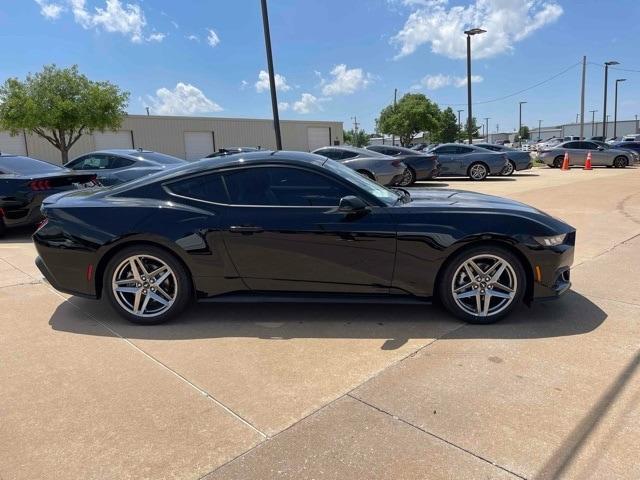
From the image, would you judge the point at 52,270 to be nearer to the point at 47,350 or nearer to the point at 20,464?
the point at 47,350

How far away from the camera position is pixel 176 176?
415 centimetres

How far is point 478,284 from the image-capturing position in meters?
3.90

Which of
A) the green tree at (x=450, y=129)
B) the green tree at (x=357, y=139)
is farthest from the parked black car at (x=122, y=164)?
the green tree at (x=357, y=139)

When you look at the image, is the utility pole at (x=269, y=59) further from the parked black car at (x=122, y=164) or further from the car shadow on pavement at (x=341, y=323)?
the car shadow on pavement at (x=341, y=323)

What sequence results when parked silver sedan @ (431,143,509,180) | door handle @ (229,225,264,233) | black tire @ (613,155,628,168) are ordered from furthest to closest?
black tire @ (613,155,628,168)
parked silver sedan @ (431,143,509,180)
door handle @ (229,225,264,233)

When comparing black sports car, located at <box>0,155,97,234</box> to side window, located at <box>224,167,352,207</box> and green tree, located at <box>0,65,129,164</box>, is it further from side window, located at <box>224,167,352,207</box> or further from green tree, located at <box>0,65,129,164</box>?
green tree, located at <box>0,65,129,164</box>

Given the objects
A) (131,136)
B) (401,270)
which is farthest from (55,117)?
(401,270)

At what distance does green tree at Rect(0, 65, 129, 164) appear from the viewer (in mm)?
21344

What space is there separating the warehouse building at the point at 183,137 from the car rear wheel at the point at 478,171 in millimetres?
21824

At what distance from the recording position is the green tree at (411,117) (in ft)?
184

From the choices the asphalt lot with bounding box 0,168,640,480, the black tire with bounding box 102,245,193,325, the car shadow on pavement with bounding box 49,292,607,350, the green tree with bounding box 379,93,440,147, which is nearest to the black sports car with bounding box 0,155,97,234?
the asphalt lot with bounding box 0,168,640,480

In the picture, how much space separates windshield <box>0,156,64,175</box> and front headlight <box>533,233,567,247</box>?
768 cm

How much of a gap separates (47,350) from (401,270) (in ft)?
9.03

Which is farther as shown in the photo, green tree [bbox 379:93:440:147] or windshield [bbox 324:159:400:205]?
green tree [bbox 379:93:440:147]
